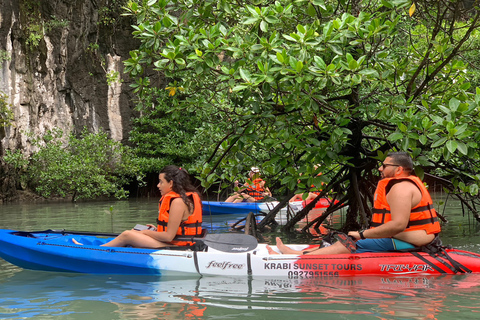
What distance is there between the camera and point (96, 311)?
391cm

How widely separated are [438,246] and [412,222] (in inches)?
19.5

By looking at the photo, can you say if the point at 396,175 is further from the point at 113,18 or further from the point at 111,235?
the point at 113,18

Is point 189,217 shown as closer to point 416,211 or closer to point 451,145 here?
point 416,211

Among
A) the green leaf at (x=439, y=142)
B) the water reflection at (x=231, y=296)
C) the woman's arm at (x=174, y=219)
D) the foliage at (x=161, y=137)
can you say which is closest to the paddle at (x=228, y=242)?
the woman's arm at (x=174, y=219)

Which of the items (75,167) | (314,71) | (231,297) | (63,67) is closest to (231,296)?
(231,297)

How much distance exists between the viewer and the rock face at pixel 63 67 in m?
16.6

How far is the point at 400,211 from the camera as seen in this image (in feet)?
15.2

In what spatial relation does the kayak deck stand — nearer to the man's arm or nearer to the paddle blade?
the paddle blade

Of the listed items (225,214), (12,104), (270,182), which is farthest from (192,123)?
(270,182)

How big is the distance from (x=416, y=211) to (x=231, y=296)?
1.85 metres

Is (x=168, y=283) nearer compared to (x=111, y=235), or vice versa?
(x=168, y=283)

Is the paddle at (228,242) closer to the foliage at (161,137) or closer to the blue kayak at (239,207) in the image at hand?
the blue kayak at (239,207)

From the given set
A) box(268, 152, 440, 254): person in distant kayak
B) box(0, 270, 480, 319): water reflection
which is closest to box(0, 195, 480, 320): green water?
box(0, 270, 480, 319): water reflection

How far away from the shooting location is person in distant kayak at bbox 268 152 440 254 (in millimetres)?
4633
